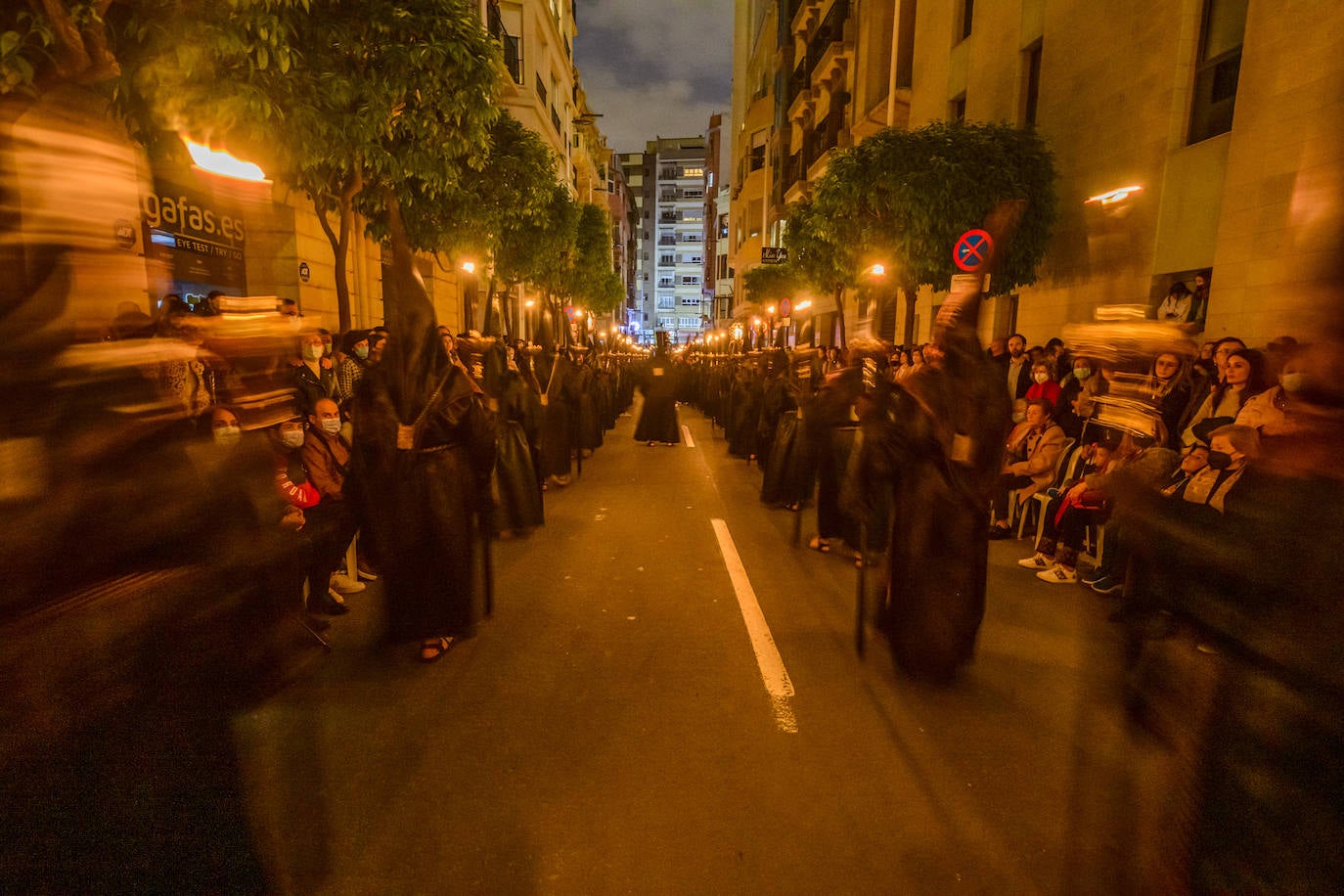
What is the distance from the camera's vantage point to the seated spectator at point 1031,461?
25.0 feet

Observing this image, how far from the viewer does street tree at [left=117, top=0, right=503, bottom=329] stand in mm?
6086

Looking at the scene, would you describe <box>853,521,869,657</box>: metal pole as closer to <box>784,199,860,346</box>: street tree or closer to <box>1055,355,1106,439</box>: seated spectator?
<box>1055,355,1106,439</box>: seated spectator

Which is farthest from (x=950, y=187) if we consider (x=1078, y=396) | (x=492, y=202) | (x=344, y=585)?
(x=344, y=585)

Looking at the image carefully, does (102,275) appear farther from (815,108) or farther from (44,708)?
(815,108)

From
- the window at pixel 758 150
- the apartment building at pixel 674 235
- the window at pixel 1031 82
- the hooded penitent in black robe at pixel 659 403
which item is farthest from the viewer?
the apartment building at pixel 674 235

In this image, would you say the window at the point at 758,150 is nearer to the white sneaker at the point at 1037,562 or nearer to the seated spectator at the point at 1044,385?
the seated spectator at the point at 1044,385

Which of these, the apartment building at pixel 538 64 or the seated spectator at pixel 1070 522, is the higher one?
the apartment building at pixel 538 64

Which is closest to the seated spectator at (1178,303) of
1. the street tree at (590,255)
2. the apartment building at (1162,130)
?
the apartment building at (1162,130)

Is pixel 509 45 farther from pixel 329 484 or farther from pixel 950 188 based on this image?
pixel 329 484

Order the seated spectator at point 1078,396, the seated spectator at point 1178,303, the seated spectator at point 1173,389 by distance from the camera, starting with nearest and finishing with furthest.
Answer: the seated spectator at point 1173,389, the seated spectator at point 1078,396, the seated spectator at point 1178,303

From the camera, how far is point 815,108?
34.5m

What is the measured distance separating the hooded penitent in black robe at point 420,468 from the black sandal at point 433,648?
0.06 metres

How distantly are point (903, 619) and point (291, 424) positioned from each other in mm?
4243

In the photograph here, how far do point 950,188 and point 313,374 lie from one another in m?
10.8
